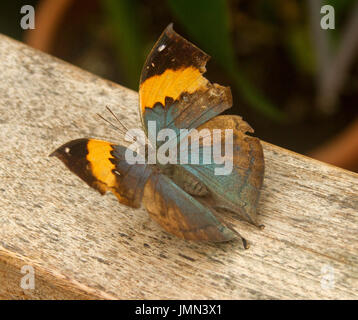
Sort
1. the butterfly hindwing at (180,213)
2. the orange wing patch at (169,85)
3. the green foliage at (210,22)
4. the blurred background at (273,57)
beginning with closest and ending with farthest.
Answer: the butterfly hindwing at (180,213) → the orange wing patch at (169,85) → the green foliage at (210,22) → the blurred background at (273,57)

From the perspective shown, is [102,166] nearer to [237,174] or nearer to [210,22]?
[237,174]

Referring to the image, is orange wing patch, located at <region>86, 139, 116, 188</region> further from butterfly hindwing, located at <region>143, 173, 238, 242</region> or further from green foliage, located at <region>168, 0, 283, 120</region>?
green foliage, located at <region>168, 0, 283, 120</region>

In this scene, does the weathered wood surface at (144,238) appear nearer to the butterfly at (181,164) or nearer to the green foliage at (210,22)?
the butterfly at (181,164)

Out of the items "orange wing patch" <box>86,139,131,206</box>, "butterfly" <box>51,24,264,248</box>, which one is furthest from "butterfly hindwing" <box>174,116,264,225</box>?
"orange wing patch" <box>86,139,131,206</box>

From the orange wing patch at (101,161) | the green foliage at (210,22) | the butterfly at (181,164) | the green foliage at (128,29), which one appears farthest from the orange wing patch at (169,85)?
the green foliage at (128,29)

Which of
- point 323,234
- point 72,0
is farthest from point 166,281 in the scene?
point 72,0

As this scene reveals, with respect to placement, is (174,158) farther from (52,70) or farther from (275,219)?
(52,70)
